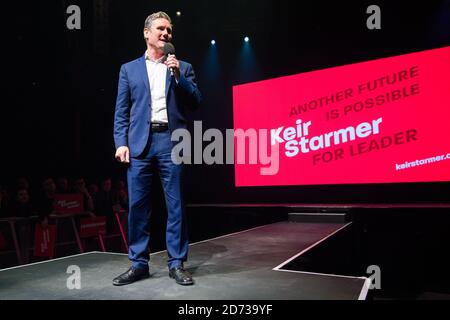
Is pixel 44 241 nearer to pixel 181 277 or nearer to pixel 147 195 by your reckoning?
pixel 147 195

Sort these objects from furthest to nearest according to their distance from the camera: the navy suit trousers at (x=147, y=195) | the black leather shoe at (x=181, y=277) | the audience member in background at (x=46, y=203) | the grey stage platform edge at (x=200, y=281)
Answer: the audience member in background at (x=46, y=203), the navy suit trousers at (x=147, y=195), the black leather shoe at (x=181, y=277), the grey stage platform edge at (x=200, y=281)

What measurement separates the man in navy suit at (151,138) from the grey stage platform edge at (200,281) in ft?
0.54

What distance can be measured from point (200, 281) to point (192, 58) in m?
5.03

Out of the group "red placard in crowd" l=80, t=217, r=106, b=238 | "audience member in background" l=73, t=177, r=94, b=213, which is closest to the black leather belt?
"red placard in crowd" l=80, t=217, r=106, b=238

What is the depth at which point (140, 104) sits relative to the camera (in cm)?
178

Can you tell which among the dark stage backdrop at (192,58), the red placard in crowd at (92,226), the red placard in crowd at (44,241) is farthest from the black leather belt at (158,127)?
the dark stage backdrop at (192,58)

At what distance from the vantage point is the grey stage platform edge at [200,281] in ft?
4.84

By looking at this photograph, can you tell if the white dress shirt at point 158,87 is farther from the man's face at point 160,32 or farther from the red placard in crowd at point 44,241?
the red placard in crowd at point 44,241

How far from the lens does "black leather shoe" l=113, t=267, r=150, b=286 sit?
5.33 feet

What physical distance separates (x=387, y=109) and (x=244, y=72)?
7.29ft

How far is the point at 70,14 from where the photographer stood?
489cm

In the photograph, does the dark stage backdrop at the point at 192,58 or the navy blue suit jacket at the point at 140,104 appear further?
the dark stage backdrop at the point at 192,58
